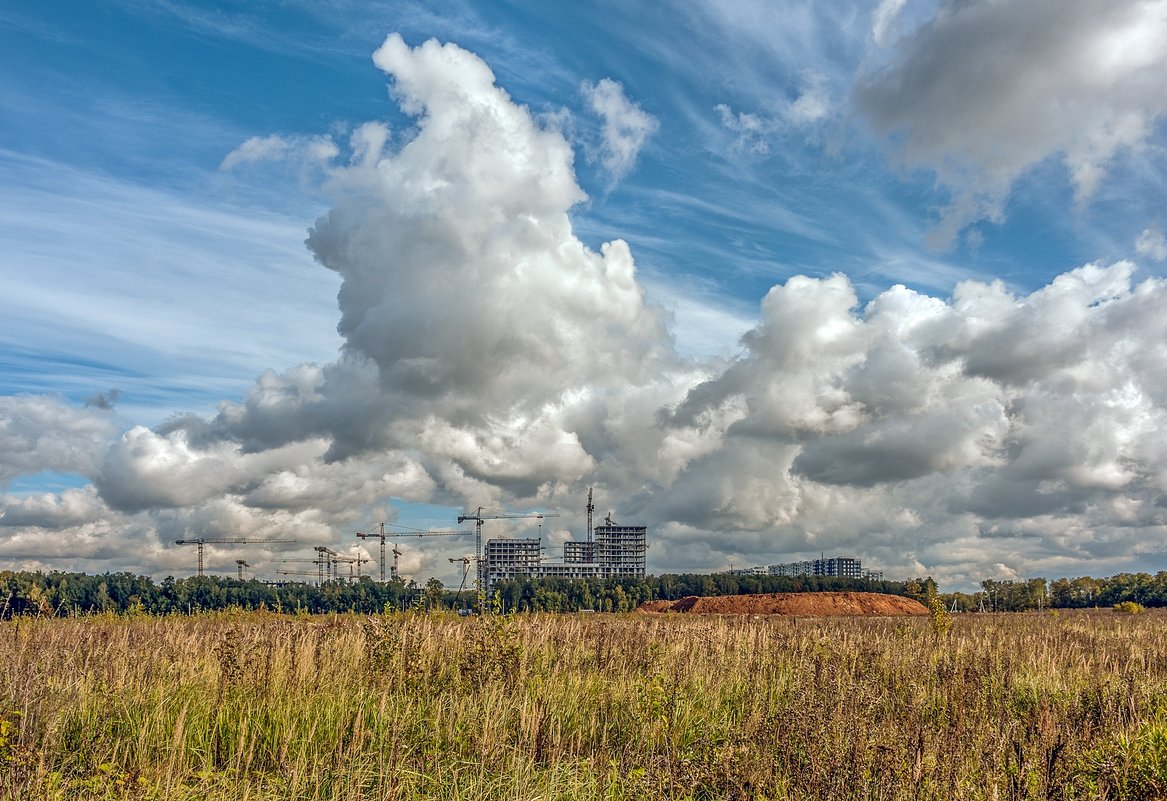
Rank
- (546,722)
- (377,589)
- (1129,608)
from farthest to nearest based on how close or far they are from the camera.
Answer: (377,589), (1129,608), (546,722)

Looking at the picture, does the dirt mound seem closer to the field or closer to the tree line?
the tree line

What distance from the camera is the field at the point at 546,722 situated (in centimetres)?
821

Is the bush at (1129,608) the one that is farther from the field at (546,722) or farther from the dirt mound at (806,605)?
the field at (546,722)

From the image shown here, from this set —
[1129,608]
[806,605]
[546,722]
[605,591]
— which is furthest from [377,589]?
[546,722]

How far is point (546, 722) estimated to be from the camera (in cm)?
1102

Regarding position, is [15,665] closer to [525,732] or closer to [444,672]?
[444,672]

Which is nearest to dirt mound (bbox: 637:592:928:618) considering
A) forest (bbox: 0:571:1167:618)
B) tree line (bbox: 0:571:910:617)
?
forest (bbox: 0:571:1167:618)

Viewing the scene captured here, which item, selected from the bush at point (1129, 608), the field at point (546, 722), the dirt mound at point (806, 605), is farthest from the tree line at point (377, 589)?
the field at point (546, 722)

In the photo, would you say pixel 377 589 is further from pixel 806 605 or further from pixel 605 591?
pixel 806 605

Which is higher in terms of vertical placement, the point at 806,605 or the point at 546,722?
the point at 546,722

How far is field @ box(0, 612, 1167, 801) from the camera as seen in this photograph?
8.21m

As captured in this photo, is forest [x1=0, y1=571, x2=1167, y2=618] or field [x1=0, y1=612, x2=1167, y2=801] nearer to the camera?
field [x1=0, y1=612, x2=1167, y2=801]

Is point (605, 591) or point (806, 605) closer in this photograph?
point (806, 605)

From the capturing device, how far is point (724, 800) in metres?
8.00
